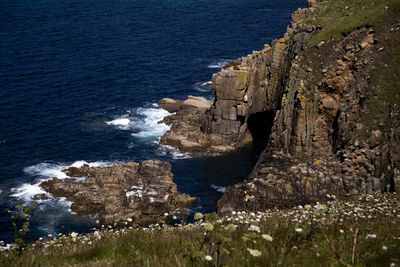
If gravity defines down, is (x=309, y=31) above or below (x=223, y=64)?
above

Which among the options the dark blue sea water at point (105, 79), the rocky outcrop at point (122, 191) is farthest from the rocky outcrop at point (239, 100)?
the rocky outcrop at point (122, 191)

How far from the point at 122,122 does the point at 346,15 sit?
120 feet

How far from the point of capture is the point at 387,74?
1646 inches

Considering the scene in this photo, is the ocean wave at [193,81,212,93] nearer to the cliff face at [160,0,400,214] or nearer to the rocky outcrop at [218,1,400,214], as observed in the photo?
the cliff face at [160,0,400,214]

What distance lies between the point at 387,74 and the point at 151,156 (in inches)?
1236

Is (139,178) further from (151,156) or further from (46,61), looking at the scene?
(46,61)

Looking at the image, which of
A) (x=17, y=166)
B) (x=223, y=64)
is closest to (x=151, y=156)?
(x=17, y=166)

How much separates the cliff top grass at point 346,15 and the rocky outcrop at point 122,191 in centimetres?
2306

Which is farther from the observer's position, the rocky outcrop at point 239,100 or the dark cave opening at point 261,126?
the dark cave opening at point 261,126

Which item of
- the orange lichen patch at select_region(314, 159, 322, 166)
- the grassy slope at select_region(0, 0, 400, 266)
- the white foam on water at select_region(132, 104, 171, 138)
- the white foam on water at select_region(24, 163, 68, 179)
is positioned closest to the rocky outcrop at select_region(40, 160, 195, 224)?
the white foam on water at select_region(24, 163, 68, 179)

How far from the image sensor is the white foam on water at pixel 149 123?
65.3m

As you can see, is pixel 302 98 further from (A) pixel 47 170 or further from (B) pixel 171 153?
(A) pixel 47 170

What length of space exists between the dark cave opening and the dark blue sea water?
3.80 metres

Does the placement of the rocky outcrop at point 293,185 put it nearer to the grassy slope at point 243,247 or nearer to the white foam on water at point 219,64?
the grassy slope at point 243,247
